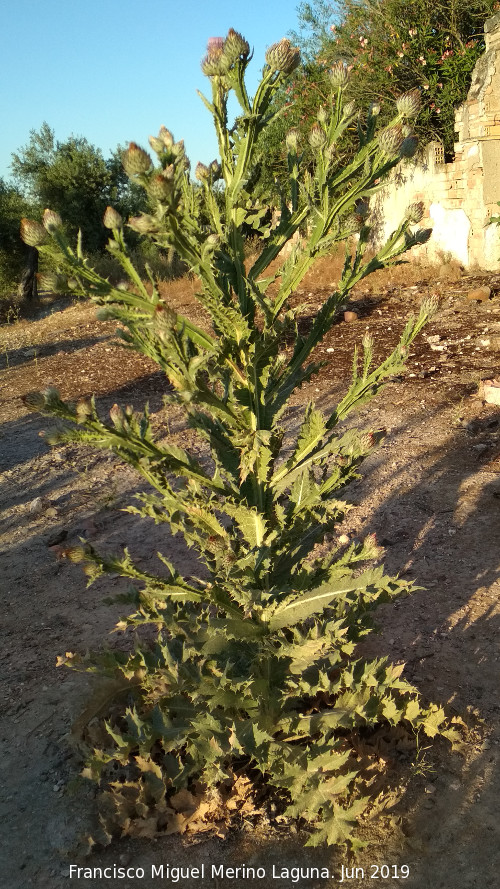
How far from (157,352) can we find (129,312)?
0.15 m

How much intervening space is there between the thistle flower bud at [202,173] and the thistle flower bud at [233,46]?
1.07ft

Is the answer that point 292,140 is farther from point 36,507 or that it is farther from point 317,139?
point 36,507

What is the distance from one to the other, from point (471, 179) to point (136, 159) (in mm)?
12354

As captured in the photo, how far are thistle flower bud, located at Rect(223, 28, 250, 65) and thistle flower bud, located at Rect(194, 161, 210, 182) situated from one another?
0.33 metres

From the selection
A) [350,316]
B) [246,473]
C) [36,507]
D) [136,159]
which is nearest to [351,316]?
[350,316]

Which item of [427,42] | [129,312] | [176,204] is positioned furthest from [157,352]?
[427,42]

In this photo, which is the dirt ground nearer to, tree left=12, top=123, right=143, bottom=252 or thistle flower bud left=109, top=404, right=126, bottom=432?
thistle flower bud left=109, top=404, right=126, bottom=432

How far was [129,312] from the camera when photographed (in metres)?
2.20

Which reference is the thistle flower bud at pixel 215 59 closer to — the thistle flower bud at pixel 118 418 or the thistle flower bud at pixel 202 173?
→ the thistle flower bud at pixel 202 173

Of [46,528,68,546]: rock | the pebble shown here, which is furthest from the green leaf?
the pebble

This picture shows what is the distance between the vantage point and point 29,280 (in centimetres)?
1927

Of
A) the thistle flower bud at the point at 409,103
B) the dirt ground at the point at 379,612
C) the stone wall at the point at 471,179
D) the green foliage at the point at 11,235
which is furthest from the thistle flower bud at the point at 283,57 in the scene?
the green foliage at the point at 11,235

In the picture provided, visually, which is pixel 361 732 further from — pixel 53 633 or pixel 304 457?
pixel 53 633

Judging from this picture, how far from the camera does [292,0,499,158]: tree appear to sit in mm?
14500
